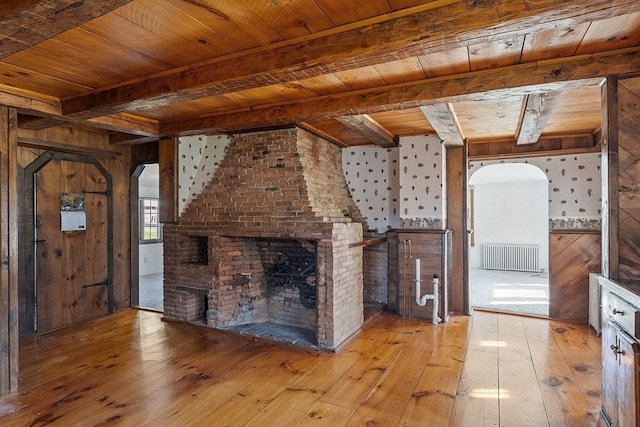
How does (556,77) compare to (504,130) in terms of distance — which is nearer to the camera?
(556,77)

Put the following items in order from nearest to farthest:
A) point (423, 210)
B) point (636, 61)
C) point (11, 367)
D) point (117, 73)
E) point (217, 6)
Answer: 1. point (217, 6)
2. point (636, 61)
3. point (117, 73)
4. point (11, 367)
5. point (423, 210)

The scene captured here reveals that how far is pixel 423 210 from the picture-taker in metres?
4.64

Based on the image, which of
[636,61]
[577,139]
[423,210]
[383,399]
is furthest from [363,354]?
[577,139]

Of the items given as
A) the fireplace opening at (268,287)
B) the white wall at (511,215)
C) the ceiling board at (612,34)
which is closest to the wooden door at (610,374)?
the ceiling board at (612,34)

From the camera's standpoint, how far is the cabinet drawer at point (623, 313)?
1.78 metres

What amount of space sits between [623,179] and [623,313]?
0.80 meters

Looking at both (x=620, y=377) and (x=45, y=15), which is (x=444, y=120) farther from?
(x=45, y=15)

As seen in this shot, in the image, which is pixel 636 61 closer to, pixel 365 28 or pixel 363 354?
pixel 365 28

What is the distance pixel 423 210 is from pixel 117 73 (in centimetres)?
366

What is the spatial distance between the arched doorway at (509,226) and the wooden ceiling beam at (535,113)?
10.00 feet

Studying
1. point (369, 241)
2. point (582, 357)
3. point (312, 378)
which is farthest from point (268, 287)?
point (582, 357)

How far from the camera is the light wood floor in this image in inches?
94.3

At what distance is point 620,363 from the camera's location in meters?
1.93

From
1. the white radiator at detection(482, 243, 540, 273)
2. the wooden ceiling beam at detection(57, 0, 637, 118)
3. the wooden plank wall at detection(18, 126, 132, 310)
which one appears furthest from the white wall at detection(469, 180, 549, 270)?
the wooden ceiling beam at detection(57, 0, 637, 118)
